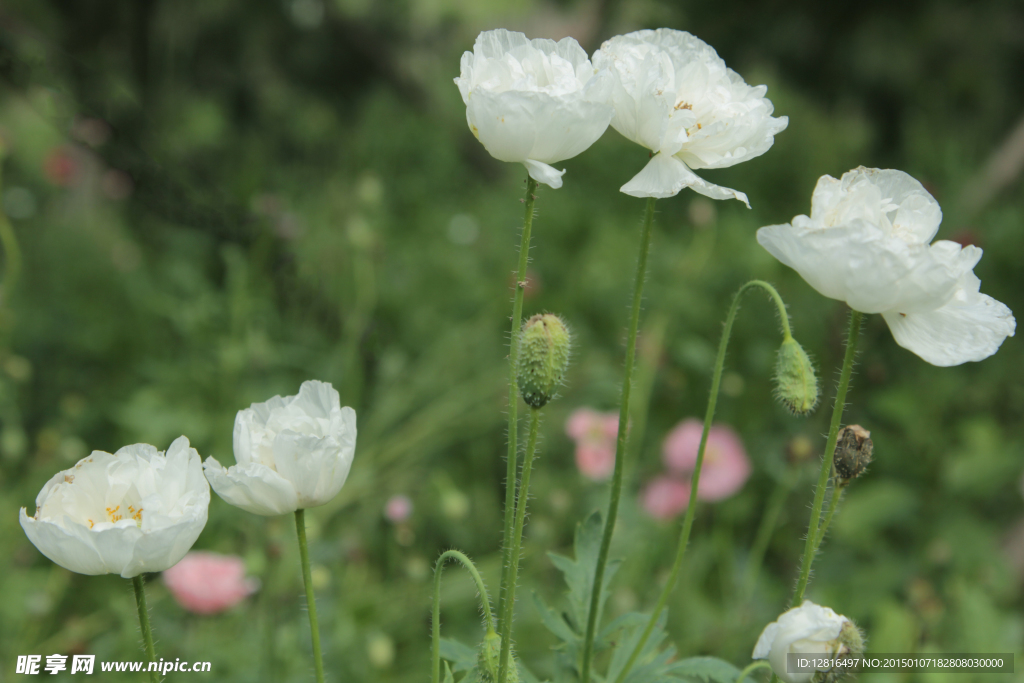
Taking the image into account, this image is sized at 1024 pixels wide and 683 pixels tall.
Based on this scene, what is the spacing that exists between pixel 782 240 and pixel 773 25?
4236mm

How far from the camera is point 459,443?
250 cm

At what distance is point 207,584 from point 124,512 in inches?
34.8

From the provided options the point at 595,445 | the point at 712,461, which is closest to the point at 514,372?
the point at 595,445

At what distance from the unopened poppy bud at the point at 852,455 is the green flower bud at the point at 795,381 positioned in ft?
0.16

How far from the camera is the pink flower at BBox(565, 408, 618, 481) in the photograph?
191 centimetres

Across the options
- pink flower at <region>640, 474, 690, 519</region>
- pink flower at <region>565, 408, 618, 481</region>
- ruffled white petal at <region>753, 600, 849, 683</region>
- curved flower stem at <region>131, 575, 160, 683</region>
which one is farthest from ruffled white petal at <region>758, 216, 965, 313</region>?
pink flower at <region>640, 474, 690, 519</region>

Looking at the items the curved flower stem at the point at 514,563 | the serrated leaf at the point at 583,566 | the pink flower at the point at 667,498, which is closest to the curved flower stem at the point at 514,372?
the curved flower stem at the point at 514,563

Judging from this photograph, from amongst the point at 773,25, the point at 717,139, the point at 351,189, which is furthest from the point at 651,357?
the point at 773,25

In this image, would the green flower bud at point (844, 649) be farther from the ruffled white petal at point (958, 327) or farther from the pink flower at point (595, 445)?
the pink flower at point (595, 445)

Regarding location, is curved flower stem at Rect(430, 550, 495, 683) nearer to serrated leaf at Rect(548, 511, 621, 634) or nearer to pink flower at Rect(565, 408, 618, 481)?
serrated leaf at Rect(548, 511, 621, 634)

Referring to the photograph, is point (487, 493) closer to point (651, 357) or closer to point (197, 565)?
point (651, 357)

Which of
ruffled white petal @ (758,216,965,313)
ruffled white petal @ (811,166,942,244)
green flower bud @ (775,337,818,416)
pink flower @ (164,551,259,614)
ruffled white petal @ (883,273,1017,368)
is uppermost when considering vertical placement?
ruffled white petal @ (811,166,942,244)

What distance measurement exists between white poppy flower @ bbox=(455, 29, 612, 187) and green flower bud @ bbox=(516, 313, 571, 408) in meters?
0.14

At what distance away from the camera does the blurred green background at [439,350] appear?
→ 1.83 metres
